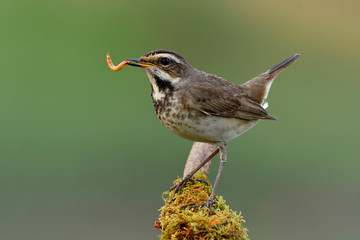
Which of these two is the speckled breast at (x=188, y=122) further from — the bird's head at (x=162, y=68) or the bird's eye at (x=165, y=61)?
the bird's eye at (x=165, y=61)

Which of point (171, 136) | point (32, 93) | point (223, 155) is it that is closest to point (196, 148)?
point (223, 155)

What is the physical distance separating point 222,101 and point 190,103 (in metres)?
0.64

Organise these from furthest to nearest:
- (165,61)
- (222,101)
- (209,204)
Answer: (222,101) < (165,61) < (209,204)

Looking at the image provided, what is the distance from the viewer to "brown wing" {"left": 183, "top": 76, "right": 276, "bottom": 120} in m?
6.60

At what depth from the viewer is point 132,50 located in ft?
43.2

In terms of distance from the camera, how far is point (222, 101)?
699cm

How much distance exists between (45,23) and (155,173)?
5447 millimetres

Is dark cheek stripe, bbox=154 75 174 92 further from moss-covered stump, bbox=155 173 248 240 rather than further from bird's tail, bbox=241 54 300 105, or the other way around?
moss-covered stump, bbox=155 173 248 240

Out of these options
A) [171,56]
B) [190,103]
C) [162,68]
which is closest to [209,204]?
[190,103]

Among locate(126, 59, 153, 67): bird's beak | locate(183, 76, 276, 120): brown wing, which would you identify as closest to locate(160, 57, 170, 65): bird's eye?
locate(126, 59, 153, 67): bird's beak

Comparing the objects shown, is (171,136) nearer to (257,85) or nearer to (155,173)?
(155,173)

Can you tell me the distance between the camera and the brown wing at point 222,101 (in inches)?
260

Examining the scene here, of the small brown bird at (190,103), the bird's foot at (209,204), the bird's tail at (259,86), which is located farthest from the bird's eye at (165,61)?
the bird's foot at (209,204)

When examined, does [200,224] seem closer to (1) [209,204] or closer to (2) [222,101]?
(1) [209,204]
